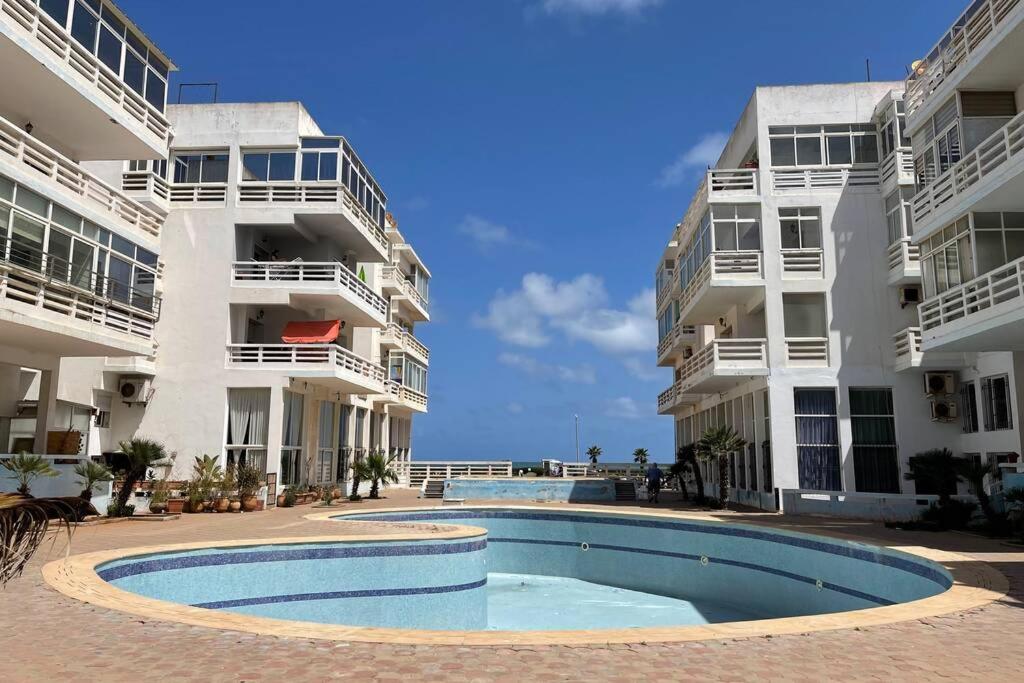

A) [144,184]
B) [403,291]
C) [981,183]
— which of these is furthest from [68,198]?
[403,291]

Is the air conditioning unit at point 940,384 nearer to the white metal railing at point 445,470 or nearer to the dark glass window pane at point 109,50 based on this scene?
the dark glass window pane at point 109,50

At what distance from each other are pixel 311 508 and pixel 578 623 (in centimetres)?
1259

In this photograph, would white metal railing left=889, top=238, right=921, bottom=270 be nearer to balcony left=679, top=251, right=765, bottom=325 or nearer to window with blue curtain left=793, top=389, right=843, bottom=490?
balcony left=679, top=251, right=765, bottom=325

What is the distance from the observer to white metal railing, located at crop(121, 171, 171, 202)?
2556cm

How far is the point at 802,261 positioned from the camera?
944 inches

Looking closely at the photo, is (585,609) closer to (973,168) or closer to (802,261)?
(973,168)

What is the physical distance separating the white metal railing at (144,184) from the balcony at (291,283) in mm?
3630

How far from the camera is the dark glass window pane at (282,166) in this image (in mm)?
26453

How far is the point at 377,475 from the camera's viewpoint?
2847 cm

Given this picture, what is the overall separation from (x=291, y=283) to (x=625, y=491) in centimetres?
1563

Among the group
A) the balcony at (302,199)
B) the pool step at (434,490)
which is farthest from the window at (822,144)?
the pool step at (434,490)

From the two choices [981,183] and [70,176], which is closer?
[981,183]

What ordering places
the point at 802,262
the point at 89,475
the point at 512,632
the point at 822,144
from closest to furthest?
the point at 512,632 → the point at 89,475 → the point at 802,262 → the point at 822,144

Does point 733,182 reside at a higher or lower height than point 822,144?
lower
